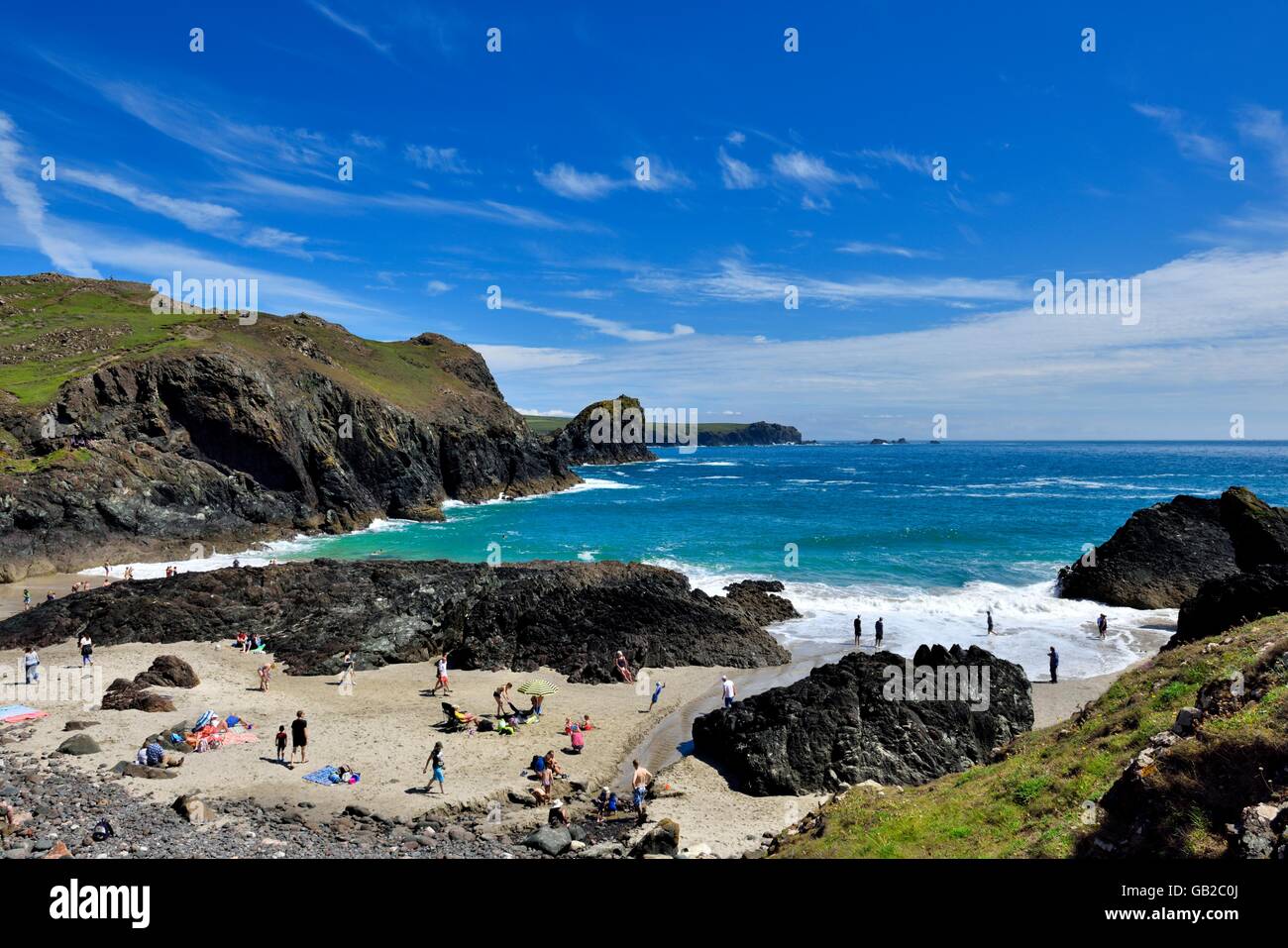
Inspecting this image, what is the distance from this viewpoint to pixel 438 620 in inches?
1211

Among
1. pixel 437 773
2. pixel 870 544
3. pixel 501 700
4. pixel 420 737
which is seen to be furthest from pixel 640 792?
Result: pixel 870 544

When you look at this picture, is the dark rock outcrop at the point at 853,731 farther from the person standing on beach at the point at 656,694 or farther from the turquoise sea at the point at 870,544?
the turquoise sea at the point at 870,544

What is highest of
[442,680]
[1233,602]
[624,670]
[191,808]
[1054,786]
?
[1233,602]

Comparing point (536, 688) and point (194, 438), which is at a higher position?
point (194, 438)

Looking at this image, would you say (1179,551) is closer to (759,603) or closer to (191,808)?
(759,603)

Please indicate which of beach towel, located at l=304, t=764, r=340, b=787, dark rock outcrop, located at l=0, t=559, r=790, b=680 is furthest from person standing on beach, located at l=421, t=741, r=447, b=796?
dark rock outcrop, located at l=0, t=559, r=790, b=680

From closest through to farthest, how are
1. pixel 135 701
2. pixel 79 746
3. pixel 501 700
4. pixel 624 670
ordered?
pixel 79 746 < pixel 135 701 < pixel 501 700 < pixel 624 670

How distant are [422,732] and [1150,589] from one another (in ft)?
125

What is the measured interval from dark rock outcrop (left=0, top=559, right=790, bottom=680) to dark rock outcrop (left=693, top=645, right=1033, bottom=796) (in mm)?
8623

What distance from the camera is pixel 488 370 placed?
13712 centimetres

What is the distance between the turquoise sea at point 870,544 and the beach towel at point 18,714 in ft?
89.8

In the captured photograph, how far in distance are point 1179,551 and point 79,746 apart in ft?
165

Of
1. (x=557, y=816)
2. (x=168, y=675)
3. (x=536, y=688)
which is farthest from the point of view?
(x=168, y=675)
